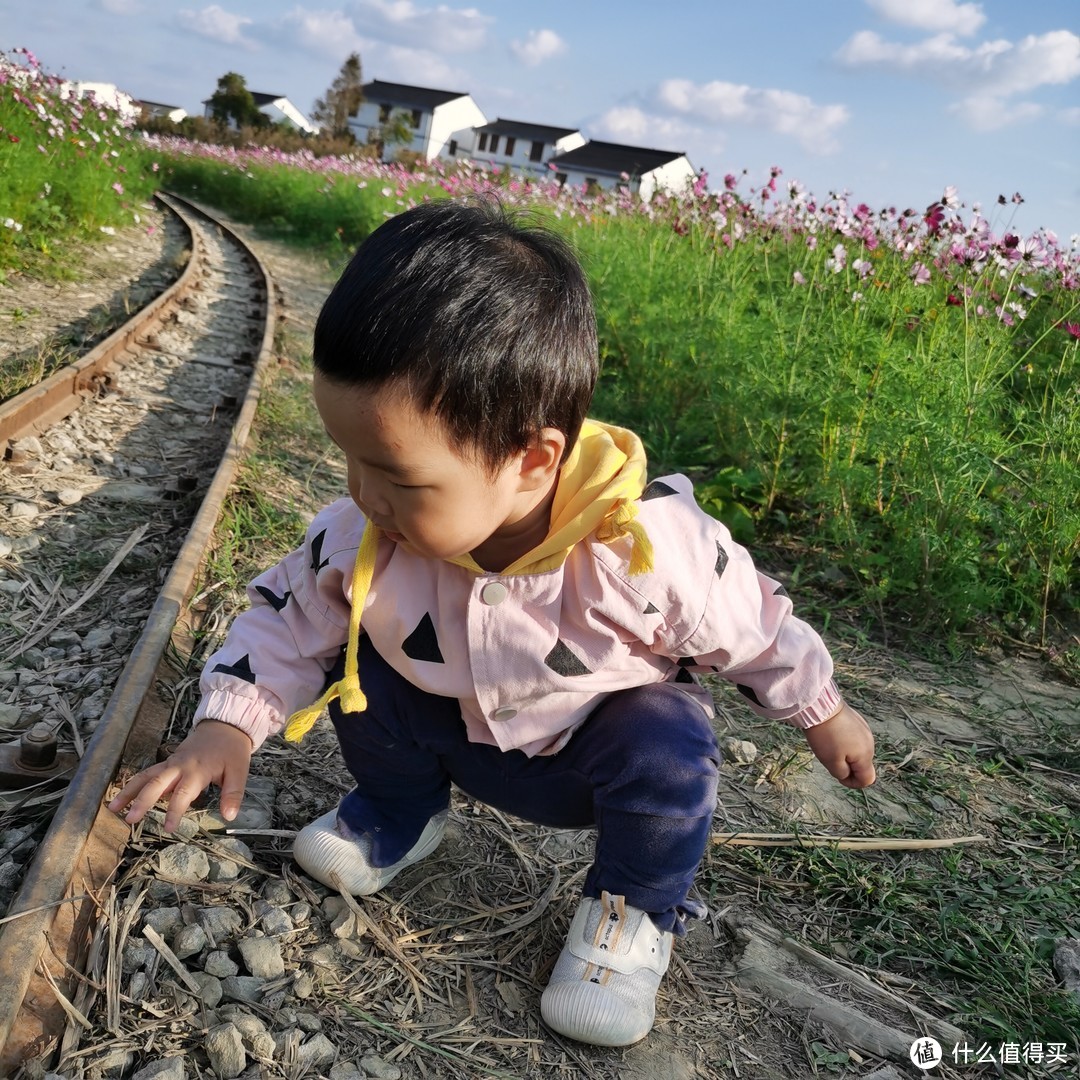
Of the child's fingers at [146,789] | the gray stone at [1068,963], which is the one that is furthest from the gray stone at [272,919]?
the gray stone at [1068,963]

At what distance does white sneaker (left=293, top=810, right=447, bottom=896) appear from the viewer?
6.22 ft

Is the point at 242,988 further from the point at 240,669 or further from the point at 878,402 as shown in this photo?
the point at 878,402

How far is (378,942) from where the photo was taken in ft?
6.02

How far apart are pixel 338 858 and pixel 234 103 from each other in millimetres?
54130

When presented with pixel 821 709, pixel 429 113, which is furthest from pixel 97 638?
pixel 429 113

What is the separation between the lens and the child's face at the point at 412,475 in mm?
1455

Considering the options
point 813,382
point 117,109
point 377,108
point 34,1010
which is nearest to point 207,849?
point 34,1010

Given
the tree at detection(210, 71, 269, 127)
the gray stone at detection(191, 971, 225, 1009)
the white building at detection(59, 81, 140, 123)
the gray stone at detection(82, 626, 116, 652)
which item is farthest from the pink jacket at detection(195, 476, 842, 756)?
the tree at detection(210, 71, 269, 127)

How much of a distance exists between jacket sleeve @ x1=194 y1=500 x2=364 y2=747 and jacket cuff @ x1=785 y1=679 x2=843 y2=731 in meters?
0.83

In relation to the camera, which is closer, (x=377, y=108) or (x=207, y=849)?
(x=207, y=849)

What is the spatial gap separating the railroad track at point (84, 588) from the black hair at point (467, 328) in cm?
93

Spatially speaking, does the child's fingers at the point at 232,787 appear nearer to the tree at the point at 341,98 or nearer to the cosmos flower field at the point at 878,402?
the cosmos flower field at the point at 878,402

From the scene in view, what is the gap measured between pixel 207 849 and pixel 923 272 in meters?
3.27

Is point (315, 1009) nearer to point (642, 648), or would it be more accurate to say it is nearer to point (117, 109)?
point (642, 648)
